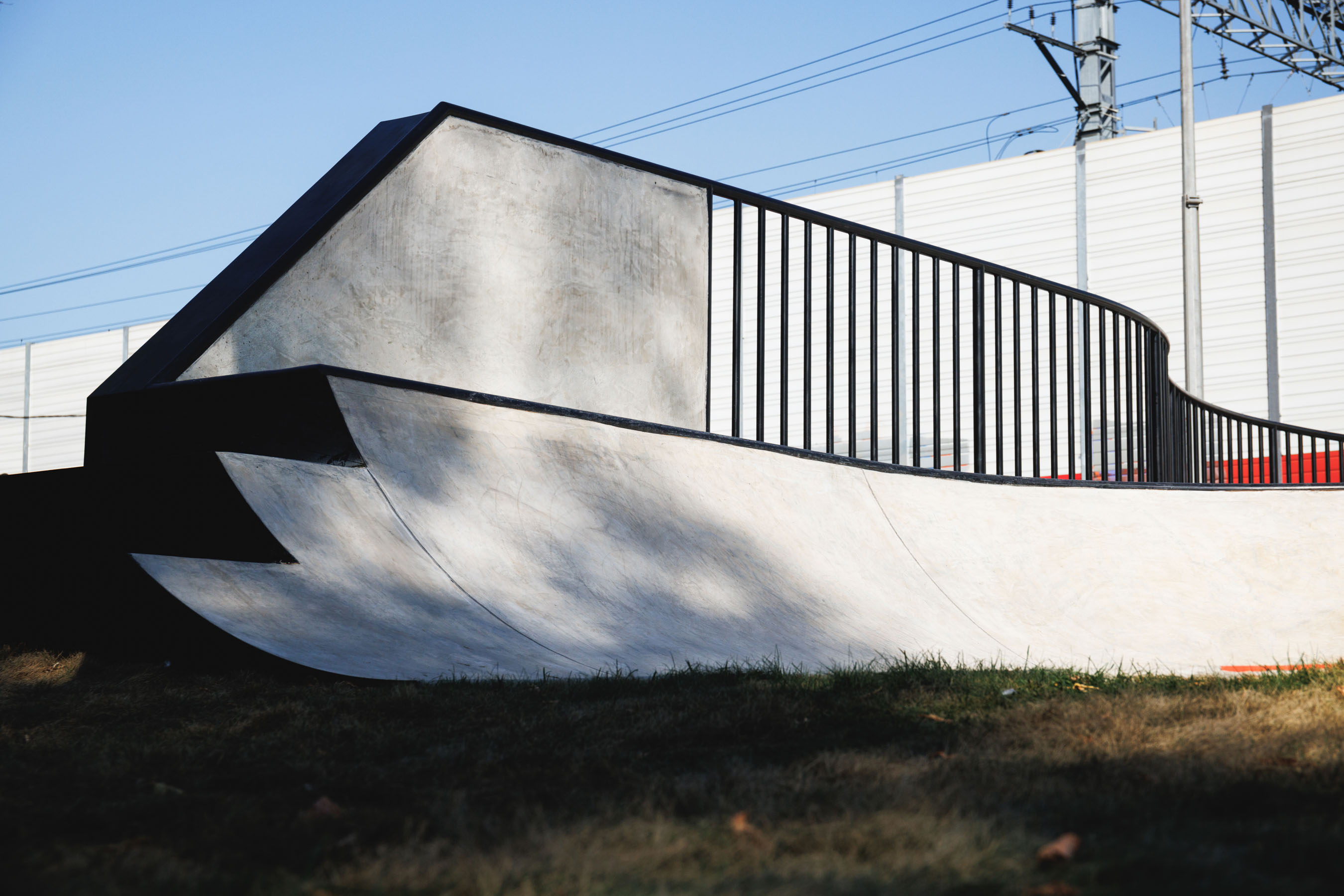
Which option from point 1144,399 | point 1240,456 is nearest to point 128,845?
point 1144,399

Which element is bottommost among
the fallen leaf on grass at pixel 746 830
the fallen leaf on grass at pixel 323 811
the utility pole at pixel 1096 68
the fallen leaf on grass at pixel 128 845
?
the fallen leaf on grass at pixel 128 845

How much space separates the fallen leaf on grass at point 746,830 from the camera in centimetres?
199

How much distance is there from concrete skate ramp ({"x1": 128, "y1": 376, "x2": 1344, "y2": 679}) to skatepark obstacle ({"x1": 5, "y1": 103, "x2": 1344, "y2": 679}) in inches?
0.7

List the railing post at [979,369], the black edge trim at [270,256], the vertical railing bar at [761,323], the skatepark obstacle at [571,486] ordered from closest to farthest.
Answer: the skatepark obstacle at [571,486]
the black edge trim at [270,256]
the vertical railing bar at [761,323]
the railing post at [979,369]

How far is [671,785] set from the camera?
2426mm

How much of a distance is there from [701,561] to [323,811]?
126 inches

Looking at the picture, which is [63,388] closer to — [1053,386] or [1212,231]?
[1212,231]

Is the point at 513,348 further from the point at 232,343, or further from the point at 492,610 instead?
the point at 492,610

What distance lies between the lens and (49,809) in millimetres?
2316

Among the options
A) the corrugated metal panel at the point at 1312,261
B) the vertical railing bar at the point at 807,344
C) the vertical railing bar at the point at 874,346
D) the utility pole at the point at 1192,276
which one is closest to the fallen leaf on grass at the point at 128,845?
the vertical railing bar at the point at 807,344

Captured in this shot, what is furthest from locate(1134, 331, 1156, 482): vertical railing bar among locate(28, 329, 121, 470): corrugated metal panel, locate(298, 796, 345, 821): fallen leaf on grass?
locate(28, 329, 121, 470): corrugated metal panel

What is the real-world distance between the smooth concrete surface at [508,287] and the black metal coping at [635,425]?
0.33 meters

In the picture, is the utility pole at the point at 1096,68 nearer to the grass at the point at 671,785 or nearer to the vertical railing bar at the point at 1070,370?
the vertical railing bar at the point at 1070,370

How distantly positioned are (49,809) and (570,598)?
250cm
